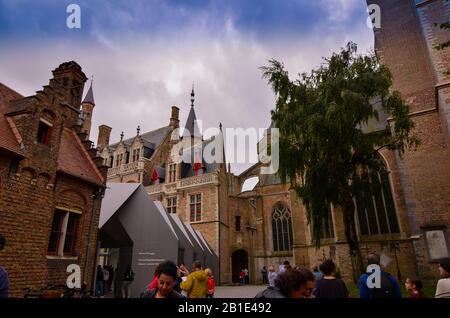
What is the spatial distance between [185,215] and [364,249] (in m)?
15.6

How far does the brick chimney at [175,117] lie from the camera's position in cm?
3644

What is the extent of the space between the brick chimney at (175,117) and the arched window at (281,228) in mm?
17676

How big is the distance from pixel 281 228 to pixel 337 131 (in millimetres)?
16593

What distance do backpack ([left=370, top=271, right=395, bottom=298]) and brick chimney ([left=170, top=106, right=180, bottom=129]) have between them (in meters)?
34.1

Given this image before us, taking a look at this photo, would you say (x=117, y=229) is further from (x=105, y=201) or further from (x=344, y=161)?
(x=344, y=161)

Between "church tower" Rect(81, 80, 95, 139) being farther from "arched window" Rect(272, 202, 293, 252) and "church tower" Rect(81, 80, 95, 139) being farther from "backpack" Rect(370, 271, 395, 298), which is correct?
"backpack" Rect(370, 271, 395, 298)

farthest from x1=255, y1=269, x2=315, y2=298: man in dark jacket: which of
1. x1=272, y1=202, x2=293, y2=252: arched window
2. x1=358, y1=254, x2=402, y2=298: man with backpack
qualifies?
x1=272, y1=202, x2=293, y2=252: arched window

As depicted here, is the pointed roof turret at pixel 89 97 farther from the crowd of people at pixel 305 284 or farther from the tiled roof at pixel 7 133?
the crowd of people at pixel 305 284

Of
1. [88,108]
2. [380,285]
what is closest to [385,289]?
[380,285]

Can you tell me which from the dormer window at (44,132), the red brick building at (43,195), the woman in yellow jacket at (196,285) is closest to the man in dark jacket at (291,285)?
the woman in yellow jacket at (196,285)

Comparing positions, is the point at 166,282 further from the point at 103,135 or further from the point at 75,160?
the point at 103,135

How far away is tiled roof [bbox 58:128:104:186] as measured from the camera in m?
10.2

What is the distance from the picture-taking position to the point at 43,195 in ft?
29.0
